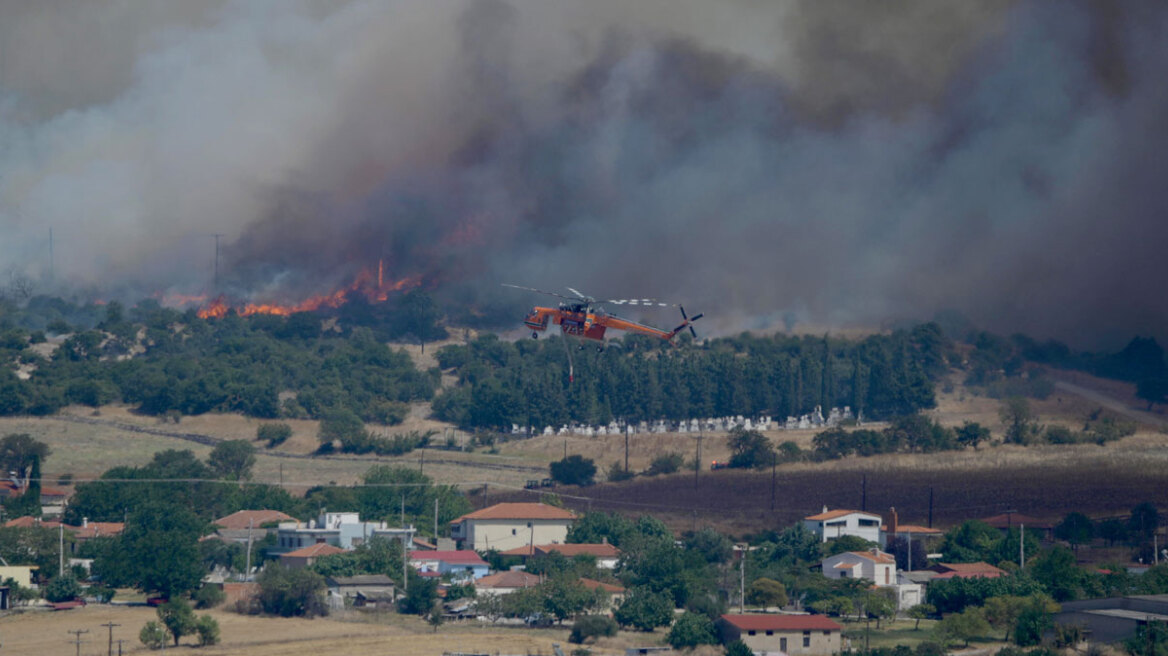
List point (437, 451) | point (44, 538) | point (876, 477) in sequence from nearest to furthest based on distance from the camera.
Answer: point (44, 538) < point (876, 477) < point (437, 451)

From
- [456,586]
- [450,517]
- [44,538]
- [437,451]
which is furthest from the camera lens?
[437,451]

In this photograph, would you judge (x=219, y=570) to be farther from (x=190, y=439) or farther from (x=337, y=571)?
(x=190, y=439)

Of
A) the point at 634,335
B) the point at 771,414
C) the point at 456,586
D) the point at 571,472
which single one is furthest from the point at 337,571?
the point at 634,335

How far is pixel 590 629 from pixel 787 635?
352 inches

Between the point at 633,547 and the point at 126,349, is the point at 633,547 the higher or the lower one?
the lower one

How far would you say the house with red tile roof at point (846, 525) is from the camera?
98.2 metres

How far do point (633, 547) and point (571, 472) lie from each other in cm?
2796

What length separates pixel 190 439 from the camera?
145 metres

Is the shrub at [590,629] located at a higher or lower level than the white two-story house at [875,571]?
lower

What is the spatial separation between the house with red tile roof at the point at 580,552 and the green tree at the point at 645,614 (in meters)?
13.9

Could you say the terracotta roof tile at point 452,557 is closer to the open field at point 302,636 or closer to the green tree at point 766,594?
the open field at point 302,636

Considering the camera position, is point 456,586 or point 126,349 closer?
point 456,586

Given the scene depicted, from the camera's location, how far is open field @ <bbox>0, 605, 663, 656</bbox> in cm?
6919

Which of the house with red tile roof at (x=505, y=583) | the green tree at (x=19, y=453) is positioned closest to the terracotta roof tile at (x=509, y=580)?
the house with red tile roof at (x=505, y=583)
